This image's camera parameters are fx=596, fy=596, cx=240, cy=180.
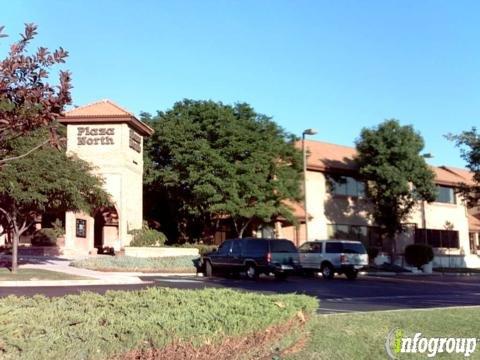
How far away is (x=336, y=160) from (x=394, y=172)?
21.4 feet

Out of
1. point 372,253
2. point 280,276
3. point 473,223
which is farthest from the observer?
point 473,223

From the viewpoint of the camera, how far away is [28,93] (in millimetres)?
5434

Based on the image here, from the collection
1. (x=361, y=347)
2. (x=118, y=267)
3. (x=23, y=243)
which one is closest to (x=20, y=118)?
(x=361, y=347)

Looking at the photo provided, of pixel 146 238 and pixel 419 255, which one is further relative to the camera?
pixel 419 255

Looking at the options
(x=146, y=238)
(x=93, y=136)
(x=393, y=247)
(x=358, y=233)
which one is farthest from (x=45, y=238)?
(x=393, y=247)

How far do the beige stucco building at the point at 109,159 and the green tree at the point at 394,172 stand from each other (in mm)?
15347

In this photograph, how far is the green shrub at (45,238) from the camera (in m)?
34.3

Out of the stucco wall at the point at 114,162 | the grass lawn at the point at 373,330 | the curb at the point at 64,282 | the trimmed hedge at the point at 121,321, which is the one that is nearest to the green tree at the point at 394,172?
the stucco wall at the point at 114,162

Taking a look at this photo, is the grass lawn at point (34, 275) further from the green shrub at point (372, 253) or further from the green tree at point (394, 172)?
the green shrub at point (372, 253)

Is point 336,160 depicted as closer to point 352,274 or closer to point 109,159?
point 109,159

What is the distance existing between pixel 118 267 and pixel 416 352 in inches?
876

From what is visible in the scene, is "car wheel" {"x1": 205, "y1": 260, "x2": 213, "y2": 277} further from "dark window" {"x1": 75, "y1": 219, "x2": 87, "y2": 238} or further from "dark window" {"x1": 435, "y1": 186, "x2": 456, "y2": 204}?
"dark window" {"x1": 435, "y1": 186, "x2": 456, "y2": 204}

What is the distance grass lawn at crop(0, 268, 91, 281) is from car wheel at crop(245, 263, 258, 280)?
6.48 m

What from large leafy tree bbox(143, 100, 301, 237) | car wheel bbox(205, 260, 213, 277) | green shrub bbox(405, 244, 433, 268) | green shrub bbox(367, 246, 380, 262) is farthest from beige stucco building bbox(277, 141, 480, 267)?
car wheel bbox(205, 260, 213, 277)
